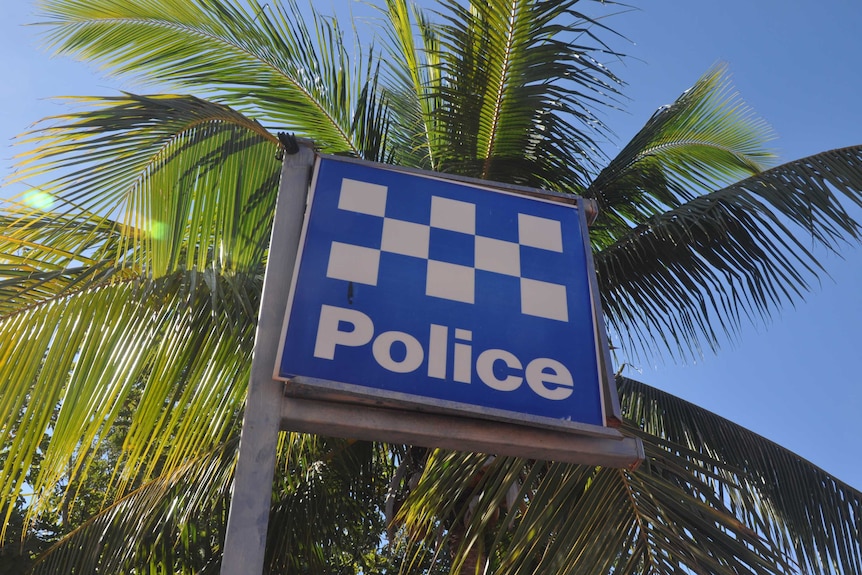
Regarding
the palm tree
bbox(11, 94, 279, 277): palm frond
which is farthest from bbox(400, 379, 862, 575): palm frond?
bbox(11, 94, 279, 277): palm frond

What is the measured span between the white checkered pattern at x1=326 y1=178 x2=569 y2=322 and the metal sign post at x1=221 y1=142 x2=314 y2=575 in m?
0.13

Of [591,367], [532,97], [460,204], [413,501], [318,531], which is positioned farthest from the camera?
[318,531]

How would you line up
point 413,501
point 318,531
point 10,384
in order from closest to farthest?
1. point 10,384
2. point 413,501
3. point 318,531

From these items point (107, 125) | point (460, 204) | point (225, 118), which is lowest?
point (460, 204)

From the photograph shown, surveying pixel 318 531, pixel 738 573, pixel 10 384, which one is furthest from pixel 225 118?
pixel 318 531

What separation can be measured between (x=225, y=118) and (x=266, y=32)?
1684 millimetres

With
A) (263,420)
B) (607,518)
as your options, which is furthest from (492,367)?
(607,518)

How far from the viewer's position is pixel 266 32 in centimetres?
488

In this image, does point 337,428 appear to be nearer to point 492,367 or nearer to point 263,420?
point 263,420

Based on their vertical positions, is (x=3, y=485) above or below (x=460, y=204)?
below

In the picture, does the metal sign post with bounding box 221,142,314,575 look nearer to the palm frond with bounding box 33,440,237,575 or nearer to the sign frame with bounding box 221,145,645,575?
the sign frame with bounding box 221,145,645,575

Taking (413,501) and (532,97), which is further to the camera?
(532,97)

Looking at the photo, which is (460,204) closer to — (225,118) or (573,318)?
(573,318)

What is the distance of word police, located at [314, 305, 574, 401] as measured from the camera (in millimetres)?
1930
